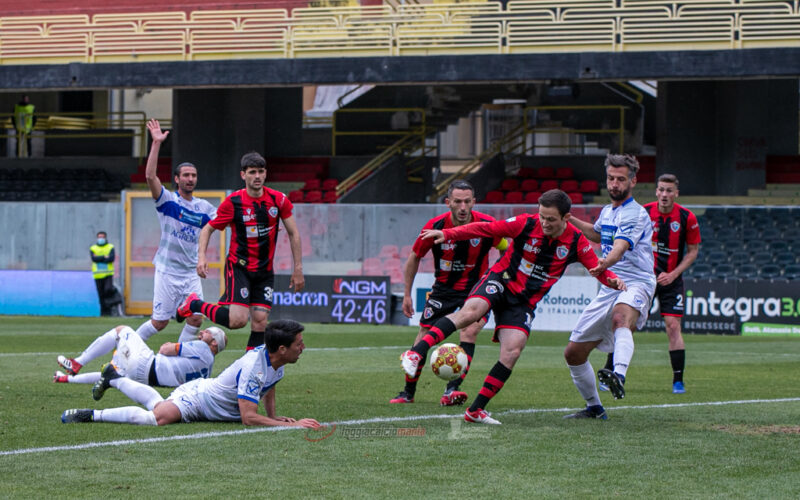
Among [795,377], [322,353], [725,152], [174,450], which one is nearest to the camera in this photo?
[174,450]

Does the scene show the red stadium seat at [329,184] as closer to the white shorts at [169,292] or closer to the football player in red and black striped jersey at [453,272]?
the white shorts at [169,292]

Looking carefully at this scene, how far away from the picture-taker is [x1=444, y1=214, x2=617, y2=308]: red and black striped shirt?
7.98 metres

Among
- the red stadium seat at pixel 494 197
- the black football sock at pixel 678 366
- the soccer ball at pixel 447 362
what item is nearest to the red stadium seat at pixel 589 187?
the red stadium seat at pixel 494 197

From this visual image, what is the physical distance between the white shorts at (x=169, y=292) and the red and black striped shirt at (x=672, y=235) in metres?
4.75

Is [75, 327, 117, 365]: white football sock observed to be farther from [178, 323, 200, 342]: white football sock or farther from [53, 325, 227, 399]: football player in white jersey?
[178, 323, 200, 342]: white football sock

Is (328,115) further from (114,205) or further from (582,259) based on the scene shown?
(582,259)

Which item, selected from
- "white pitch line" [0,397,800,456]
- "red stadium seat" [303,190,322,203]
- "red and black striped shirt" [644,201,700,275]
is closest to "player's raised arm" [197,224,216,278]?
"white pitch line" [0,397,800,456]

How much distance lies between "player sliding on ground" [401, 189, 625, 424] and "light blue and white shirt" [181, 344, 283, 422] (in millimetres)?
1236

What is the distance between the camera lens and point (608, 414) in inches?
336

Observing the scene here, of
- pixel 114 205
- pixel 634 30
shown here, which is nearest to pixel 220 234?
pixel 114 205

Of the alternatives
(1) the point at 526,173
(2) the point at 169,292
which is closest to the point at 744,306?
(1) the point at 526,173

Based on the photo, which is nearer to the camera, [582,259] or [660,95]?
[582,259]

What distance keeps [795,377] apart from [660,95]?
1948cm

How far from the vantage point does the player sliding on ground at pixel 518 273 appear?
7703 millimetres
